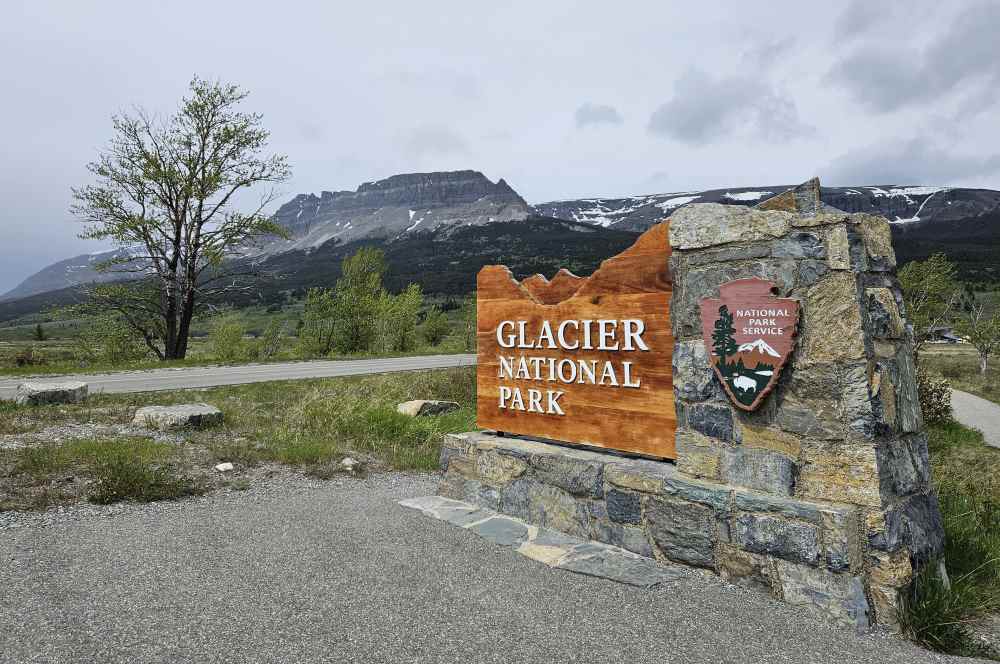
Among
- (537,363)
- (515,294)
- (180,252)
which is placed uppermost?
(180,252)

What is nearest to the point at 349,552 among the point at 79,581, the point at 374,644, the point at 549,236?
the point at 374,644

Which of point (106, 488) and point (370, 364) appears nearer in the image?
point (106, 488)

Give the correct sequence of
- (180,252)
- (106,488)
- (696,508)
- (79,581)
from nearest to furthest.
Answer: (79,581) → (696,508) → (106,488) → (180,252)

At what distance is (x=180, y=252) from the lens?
20703 millimetres

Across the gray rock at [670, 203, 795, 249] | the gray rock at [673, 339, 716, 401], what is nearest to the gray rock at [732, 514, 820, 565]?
the gray rock at [673, 339, 716, 401]

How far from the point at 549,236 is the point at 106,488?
527ft

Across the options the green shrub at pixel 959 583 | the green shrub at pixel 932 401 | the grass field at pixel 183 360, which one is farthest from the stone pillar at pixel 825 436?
the grass field at pixel 183 360

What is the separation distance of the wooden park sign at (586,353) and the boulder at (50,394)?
24.9 feet

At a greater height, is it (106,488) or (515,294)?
(515,294)

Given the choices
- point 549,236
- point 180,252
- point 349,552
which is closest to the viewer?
point 349,552

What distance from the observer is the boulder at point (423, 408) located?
9891 mm

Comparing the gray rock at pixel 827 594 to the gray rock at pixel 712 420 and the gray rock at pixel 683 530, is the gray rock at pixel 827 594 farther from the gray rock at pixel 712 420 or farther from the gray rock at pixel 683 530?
the gray rock at pixel 712 420

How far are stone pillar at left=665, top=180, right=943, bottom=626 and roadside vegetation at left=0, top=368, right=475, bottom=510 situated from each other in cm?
411

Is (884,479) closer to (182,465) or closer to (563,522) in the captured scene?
(563,522)
